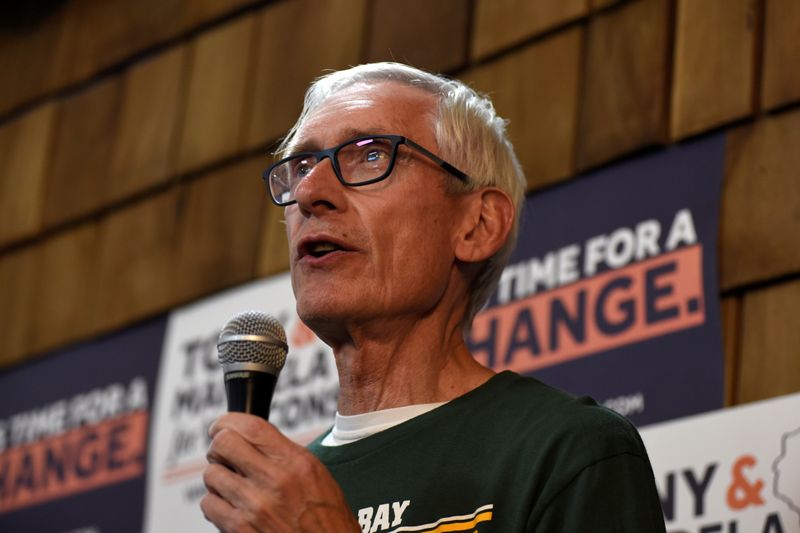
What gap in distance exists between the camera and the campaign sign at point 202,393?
3273 millimetres

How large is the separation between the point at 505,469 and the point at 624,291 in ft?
3.71

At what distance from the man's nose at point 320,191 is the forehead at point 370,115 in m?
0.07

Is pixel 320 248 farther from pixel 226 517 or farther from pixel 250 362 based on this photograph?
pixel 226 517

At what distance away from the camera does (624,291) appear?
2658mm

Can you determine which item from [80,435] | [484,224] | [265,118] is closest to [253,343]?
[484,224]

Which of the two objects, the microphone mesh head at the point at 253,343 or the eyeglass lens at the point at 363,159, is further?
the eyeglass lens at the point at 363,159

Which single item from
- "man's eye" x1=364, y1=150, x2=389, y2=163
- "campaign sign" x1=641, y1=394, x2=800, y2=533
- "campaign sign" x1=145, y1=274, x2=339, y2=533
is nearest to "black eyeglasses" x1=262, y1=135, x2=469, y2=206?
"man's eye" x1=364, y1=150, x2=389, y2=163

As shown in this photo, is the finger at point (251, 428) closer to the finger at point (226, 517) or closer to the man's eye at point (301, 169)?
the finger at point (226, 517)

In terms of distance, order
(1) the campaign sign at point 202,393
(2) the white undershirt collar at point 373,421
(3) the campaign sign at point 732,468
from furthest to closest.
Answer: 1. (1) the campaign sign at point 202,393
2. (3) the campaign sign at point 732,468
3. (2) the white undershirt collar at point 373,421

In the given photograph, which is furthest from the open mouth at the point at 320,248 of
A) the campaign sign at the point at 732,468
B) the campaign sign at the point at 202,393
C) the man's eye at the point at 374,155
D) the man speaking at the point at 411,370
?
the campaign sign at the point at 202,393

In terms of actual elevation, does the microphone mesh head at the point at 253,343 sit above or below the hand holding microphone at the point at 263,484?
above

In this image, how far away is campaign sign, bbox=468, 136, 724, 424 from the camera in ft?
8.21

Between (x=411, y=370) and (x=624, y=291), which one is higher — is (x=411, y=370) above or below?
below

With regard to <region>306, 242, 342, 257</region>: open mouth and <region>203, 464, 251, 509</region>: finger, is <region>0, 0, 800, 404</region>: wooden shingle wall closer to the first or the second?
<region>306, 242, 342, 257</region>: open mouth
